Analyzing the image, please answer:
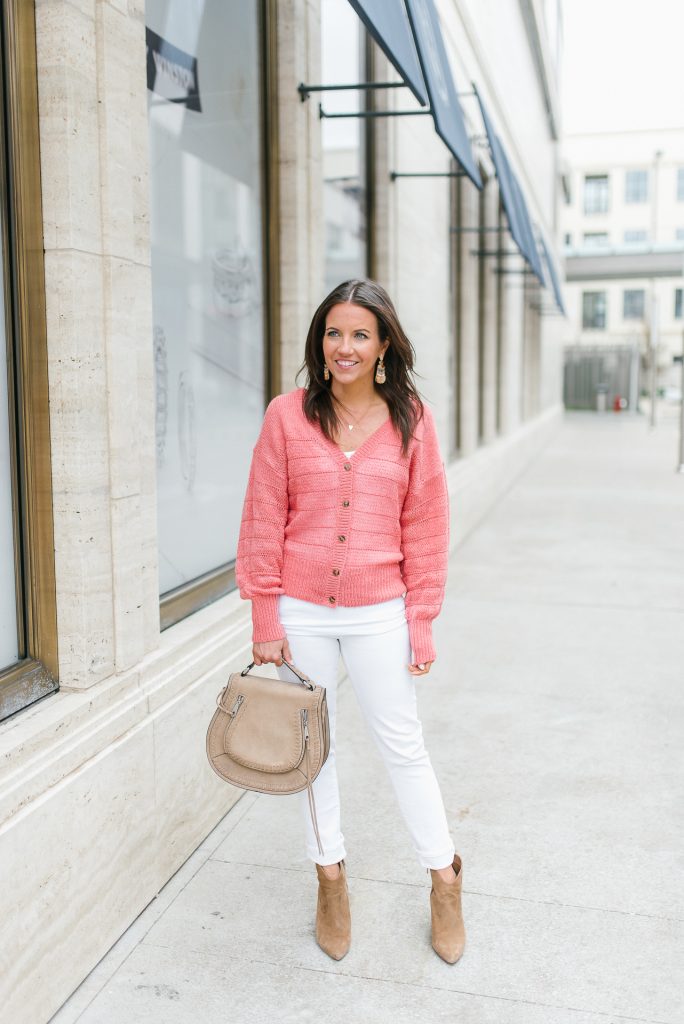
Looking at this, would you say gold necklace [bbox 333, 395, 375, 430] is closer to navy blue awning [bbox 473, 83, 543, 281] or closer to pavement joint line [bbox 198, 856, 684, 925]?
pavement joint line [bbox 198, 856, 684, 925]

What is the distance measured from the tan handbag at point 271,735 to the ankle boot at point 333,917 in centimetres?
46

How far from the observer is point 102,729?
3.11 metres

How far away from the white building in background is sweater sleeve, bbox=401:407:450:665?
193ft

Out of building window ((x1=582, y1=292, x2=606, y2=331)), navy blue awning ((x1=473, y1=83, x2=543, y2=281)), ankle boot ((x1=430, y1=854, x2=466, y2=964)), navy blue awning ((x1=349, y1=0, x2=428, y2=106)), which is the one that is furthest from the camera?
building window ((x1=582, y1=292, x2=606, y2=331))

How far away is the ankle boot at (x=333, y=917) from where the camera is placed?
10.3 feet

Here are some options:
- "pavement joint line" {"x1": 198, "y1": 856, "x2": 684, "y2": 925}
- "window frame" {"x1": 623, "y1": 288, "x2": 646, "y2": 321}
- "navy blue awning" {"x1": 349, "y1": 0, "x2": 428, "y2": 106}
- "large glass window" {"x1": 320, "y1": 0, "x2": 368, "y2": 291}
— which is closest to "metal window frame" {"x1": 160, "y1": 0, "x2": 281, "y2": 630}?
"navy blue awning" {"x1": 349, "y1": 0, "x2": 428, "y2": 106}

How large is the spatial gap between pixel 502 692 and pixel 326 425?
121 inches

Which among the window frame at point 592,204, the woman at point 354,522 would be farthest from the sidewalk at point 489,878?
the window frame at point 592,204

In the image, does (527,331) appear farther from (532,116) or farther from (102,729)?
(102,729)

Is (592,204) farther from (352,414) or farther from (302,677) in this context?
(302,677)

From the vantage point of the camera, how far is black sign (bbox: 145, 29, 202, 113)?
4.19m

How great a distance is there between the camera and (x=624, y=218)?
210 ft

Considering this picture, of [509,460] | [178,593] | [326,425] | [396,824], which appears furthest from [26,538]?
[509,460]

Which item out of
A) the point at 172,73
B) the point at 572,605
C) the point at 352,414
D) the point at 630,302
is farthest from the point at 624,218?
the point at 352,414
